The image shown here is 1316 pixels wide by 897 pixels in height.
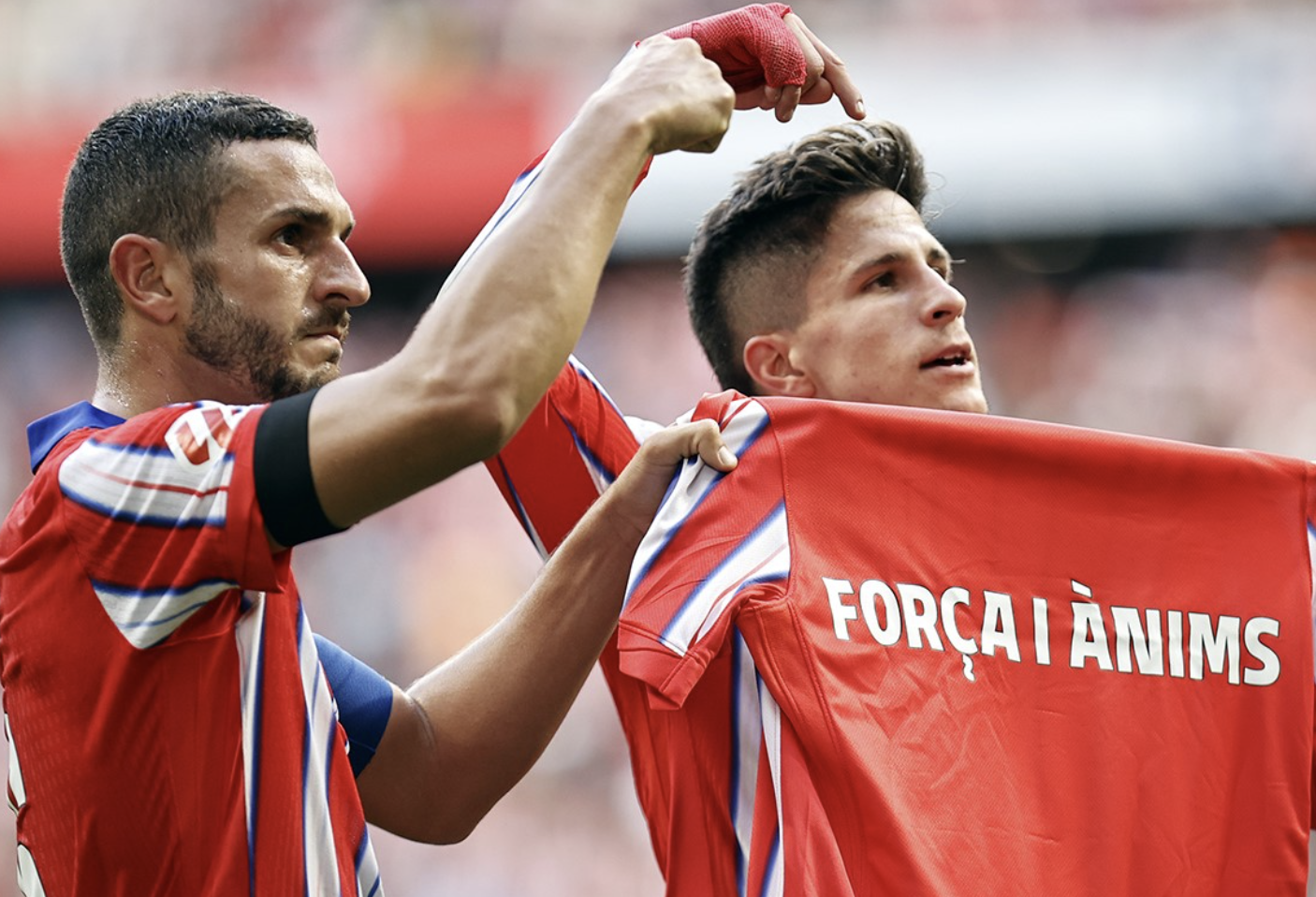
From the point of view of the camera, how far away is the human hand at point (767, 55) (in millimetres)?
2205

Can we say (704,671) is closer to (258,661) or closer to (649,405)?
(258,661)

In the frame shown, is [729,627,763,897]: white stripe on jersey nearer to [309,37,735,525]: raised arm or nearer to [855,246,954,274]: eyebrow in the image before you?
[309,37,735,525]: raised arm

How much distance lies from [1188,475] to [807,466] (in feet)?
1.83

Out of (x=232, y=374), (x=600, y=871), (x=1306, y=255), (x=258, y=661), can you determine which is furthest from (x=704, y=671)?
(x=1306, y=255)

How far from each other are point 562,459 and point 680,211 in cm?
593

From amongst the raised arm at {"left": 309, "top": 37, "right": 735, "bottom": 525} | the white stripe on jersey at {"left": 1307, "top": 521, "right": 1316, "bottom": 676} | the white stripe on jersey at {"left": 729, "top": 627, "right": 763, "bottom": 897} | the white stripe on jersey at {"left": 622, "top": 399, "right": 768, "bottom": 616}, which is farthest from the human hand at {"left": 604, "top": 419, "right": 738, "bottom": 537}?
the white stripe on jersey at {"left": 1307, "top": 521, "right": 1316, "bottom": 676}

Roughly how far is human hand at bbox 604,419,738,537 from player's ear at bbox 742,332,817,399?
55cm

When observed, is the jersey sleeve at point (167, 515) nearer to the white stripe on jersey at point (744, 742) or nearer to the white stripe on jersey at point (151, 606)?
the white stripe on jersey at point (151, 606)

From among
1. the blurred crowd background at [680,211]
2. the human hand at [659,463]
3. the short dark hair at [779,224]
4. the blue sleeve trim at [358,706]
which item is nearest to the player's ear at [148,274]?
the blue sleeve trim at [358,706]

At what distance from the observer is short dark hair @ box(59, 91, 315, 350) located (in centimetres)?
220

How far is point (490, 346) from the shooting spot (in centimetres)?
176

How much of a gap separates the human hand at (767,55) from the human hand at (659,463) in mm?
451

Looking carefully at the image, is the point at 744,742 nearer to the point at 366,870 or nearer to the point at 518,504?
the point at 366,870

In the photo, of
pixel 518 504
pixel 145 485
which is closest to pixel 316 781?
pixel 145 485
